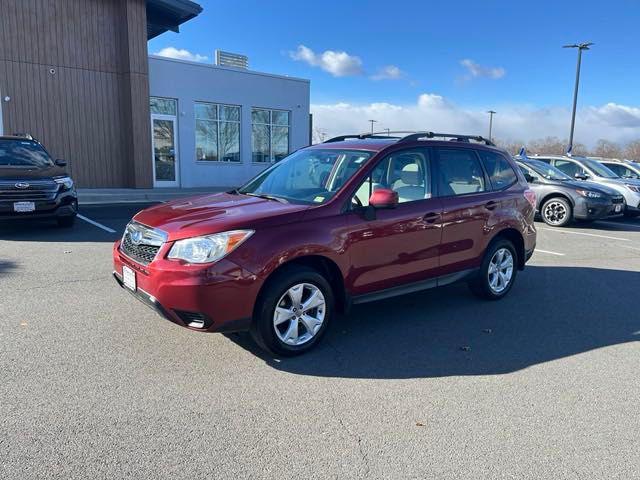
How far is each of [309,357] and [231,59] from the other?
20.5 metres

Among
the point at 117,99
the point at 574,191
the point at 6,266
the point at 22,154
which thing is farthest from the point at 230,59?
the point at 6,266

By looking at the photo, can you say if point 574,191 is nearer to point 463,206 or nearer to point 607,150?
point 463,206

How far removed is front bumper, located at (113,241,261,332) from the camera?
12.1ft

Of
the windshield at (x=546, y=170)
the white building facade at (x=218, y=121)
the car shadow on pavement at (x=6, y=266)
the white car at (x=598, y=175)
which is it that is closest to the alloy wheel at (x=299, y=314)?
the car shadow on pavement at (x=6, y=266)

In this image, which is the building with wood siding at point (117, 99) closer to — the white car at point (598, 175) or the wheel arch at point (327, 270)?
the white car at point (598, 175)

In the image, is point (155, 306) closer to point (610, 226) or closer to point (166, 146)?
point (610, 226)

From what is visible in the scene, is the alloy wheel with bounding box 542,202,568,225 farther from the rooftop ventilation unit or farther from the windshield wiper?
the rooftop ventilation unit

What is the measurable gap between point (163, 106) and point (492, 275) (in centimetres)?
1531

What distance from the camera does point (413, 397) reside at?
3.58m

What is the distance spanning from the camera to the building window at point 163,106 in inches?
703

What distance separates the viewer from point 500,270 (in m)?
6.01

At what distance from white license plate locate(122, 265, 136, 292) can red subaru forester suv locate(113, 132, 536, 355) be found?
0.06 feet

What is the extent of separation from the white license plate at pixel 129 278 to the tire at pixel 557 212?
1135 cm

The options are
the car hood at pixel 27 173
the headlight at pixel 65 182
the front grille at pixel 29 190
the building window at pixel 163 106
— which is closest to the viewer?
the front grille at pixel 29 190
